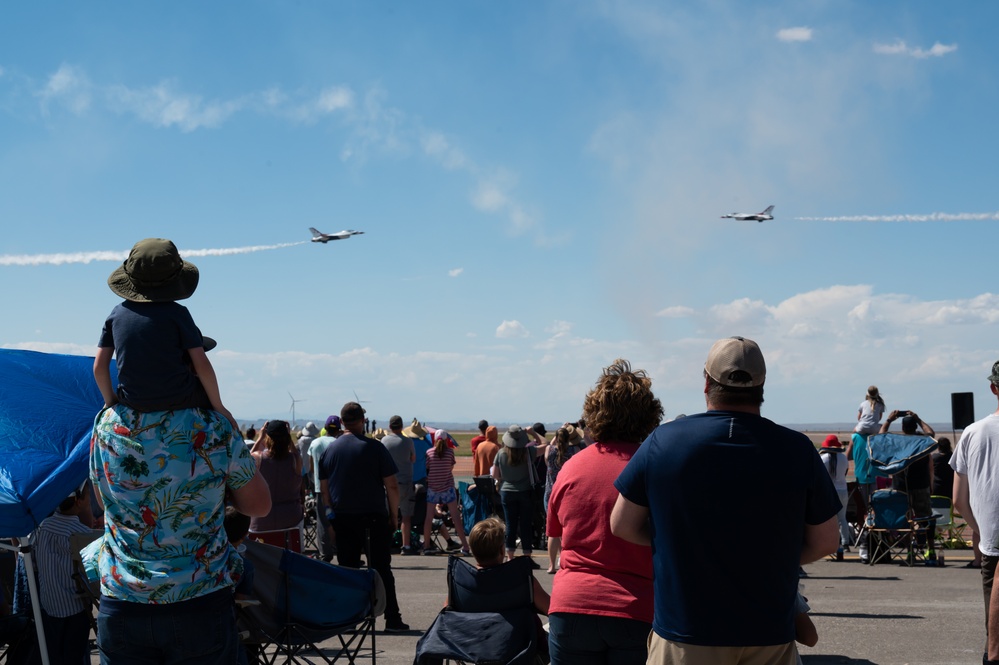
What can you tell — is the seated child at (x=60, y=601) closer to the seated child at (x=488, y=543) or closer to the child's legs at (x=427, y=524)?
the seated child at (x=488, y=543)

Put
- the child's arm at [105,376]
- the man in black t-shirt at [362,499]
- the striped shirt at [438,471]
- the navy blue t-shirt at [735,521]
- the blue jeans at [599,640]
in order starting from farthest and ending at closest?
the striped shirt at [438,471] → the man in black t-shirt at [362,499] → the blue jeans at [599,640] → the child's arm at [105,376] → the navy blue t-shirt at [735,521]

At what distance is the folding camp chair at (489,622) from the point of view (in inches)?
218

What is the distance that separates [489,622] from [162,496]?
2669 mm

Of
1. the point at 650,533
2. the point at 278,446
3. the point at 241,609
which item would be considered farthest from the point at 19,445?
the point at 278,446

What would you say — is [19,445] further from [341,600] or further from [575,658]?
[575,658]

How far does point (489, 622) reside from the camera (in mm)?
5633

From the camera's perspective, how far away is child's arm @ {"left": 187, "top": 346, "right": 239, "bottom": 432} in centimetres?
349

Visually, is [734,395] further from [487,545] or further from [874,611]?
[874,611]

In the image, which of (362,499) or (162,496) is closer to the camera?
(162,496)

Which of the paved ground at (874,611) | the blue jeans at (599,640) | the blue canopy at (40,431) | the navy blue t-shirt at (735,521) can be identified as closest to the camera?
the navy blue t-shirt at (735,521)

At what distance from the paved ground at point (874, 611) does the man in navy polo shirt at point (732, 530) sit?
4.75 metres

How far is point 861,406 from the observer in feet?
52.3

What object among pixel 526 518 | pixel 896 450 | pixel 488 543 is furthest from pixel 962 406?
pixel 488 543

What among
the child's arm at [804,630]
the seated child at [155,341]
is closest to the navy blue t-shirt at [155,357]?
the seated child at [155,341]
